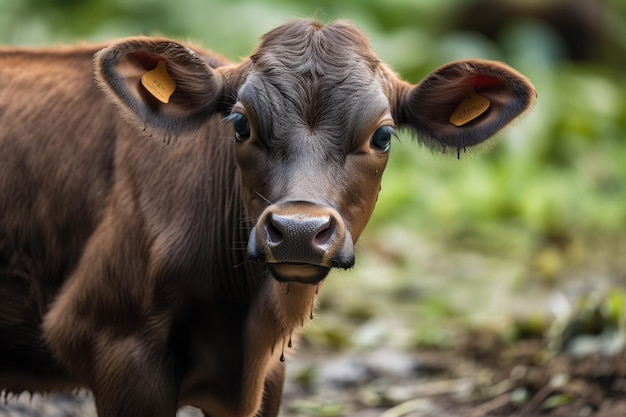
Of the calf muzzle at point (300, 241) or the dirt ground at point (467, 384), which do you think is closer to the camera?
the calf muzzle at point (300, 241)

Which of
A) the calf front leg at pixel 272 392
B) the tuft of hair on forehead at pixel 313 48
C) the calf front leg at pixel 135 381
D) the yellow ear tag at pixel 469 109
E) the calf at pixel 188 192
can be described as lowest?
the calf front leg at pixel 272 392

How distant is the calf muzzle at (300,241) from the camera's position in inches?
209

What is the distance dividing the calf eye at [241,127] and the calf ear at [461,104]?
955mm

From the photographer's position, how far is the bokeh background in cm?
1037

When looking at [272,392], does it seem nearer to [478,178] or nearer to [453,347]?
[453,347]

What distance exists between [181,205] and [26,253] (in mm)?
1022

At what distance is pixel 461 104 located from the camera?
6.45 metres

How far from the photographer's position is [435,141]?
6.41m

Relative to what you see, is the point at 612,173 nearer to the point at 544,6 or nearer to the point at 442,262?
the point at 442,262

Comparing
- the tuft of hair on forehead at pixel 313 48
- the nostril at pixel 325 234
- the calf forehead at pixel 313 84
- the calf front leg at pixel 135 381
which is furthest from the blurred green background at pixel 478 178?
the nostril at pixel 325 234

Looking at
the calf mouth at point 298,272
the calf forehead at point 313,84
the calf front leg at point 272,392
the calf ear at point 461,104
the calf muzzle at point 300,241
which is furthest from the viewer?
the calf front leg at point 272,392

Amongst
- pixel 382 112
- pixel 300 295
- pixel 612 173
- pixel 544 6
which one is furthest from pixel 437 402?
pixel 544 6

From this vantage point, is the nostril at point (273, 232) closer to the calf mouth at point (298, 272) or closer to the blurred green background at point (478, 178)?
the calf mouth at point (298, 272)

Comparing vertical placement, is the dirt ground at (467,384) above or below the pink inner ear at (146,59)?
below
